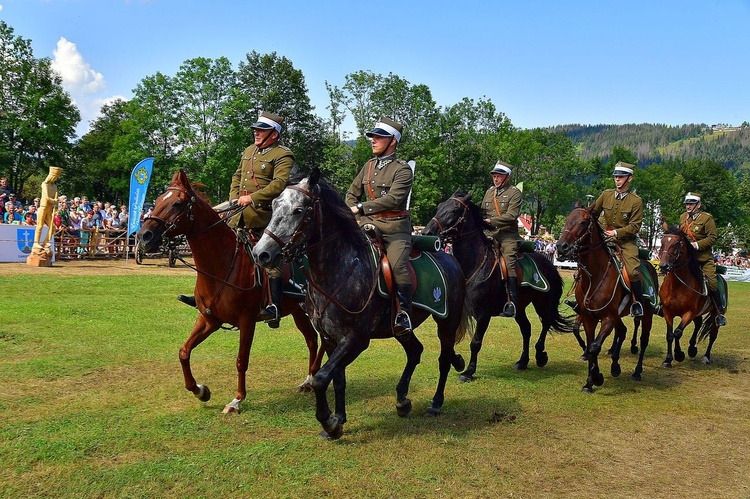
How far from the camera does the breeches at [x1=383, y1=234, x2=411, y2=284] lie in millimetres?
7004

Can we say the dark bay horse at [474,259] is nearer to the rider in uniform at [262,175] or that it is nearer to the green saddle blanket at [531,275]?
the green saddle blanket at [531,275]

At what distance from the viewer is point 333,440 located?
21.5 ft

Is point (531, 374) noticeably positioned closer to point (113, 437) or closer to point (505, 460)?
point (505, 460)

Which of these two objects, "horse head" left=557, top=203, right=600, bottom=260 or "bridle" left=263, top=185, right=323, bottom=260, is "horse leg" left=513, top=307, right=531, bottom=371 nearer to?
"horse head" left=557, top=203, right=600, bottom=260

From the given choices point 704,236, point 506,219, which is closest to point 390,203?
point 506,219

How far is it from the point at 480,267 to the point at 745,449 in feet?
15.7

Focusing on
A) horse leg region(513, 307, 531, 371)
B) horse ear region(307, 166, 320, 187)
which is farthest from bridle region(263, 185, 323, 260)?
horse leg region(513, 307, 531, 371)

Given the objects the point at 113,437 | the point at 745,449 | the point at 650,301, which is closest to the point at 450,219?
the point at 650,301

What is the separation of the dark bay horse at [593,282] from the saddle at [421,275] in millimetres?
2687

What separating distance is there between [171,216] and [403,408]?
3.68 meters

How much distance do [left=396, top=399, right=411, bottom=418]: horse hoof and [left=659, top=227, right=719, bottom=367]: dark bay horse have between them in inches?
287

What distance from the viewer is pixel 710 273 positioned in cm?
1317

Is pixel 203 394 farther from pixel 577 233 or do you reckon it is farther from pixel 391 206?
pixel 577 233

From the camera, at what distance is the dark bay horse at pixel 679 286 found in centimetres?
1229
